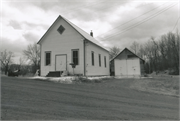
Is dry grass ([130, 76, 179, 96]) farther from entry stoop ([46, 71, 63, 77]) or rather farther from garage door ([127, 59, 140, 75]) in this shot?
garage door ([127, 59, 140, 75])

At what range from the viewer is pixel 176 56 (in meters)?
43.9

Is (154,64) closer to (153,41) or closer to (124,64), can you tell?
(153,41)

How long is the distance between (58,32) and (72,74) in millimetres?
5219

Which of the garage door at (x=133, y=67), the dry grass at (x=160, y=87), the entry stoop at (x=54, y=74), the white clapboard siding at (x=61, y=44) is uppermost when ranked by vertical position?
the white clapboard siding at (x=61, y=44)

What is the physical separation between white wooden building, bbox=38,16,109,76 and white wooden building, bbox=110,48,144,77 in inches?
315

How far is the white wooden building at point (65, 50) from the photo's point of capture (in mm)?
15805

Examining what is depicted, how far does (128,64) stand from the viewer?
2403 cm

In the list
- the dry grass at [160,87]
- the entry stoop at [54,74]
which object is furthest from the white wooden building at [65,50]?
the dry grass at [160,87]

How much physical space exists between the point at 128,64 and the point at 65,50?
12.0 metres

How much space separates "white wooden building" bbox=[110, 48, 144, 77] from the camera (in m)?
23.4

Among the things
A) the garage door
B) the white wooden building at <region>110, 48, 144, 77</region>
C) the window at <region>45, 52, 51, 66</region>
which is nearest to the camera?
the window at <region>45, 52, 51, 66</region>

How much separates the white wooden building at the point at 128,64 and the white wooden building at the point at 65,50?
7996 mm

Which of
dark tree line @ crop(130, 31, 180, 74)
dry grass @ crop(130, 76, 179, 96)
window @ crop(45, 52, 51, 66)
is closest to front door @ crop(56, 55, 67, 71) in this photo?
window @ crop(45, 52, 51, 66)

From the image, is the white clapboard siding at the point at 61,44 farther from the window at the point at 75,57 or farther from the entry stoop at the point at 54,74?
the entry stoop at the point at 54,74
